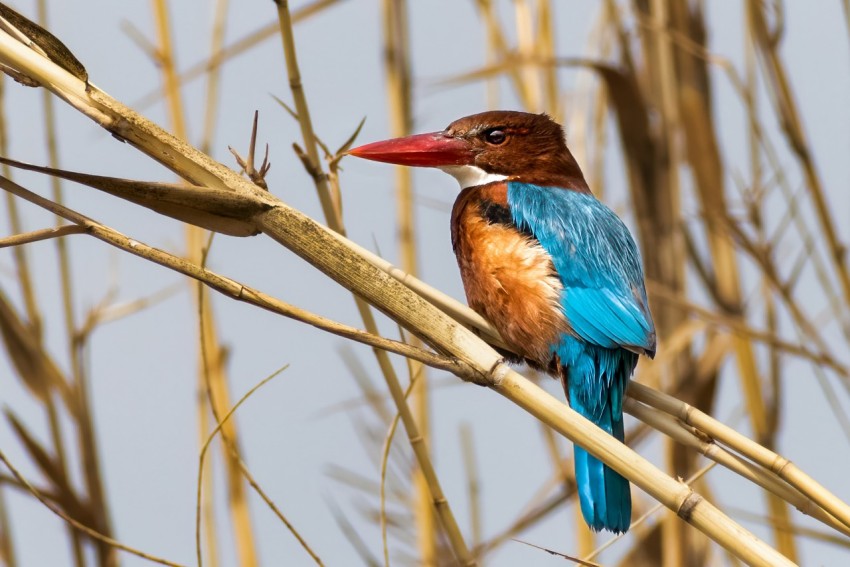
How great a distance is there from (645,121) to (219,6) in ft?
3.70

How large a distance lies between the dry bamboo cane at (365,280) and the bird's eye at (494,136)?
1.32m

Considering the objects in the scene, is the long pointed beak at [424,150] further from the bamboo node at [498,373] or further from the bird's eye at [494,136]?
the bamboo node at [498,373]

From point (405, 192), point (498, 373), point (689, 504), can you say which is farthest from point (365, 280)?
point (405, 192)

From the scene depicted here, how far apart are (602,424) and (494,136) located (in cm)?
91

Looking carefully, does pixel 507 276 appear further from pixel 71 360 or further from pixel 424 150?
pixel 71 360

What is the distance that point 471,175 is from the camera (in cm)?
254

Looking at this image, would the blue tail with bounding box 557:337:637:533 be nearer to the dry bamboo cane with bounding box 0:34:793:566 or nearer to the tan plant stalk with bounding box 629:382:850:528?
the tan plant stalk with bounding box 629:382:850:528

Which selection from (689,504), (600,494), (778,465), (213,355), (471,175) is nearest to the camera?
(689,504)

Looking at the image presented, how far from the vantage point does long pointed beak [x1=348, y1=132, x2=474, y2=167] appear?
221 cm

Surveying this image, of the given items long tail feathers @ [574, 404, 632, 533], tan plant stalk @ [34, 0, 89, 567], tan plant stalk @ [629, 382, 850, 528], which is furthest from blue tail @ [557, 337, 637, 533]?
tan plant stalk @ [34, 0, 89, 567]

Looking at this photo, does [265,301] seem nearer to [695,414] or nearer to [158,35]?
[695,414]

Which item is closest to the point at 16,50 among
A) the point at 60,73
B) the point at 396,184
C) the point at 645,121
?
the point at 60,73

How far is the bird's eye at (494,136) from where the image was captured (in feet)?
8.37

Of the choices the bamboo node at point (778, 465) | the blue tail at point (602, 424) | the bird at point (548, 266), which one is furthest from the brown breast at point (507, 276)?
the bamboo node at point (778, 465)
